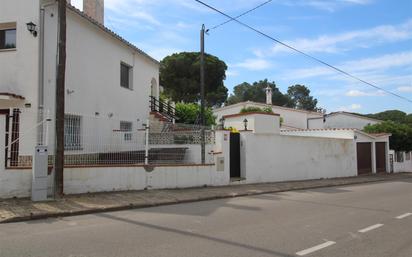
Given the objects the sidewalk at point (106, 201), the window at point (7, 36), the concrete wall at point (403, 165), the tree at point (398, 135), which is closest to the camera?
the sidewalk at point (106, 201)

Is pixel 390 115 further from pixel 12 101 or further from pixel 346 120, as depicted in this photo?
pixel 12 101

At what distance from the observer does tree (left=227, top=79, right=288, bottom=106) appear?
7861 centimetres

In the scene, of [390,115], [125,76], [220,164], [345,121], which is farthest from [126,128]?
[390,115]

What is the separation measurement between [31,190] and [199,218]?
201 inches

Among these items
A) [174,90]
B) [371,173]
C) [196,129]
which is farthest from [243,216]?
[174,90]

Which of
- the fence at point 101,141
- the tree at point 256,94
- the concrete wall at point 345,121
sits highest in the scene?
the tree at point 256,94

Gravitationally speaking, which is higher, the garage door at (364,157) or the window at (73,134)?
the window at (73,134)

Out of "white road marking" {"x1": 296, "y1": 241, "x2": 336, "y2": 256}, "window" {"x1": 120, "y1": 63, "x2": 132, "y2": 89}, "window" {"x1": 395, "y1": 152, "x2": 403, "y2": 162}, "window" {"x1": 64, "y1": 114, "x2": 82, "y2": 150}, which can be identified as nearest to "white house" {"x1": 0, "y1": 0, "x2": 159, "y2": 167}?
"window" {"x1": 64, "y1": 114, "x2": 82, "y2": 150}

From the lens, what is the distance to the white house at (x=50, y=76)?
1316 centimetres

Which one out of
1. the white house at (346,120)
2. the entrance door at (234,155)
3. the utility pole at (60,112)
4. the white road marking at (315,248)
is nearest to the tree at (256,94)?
the white house at (346,120)

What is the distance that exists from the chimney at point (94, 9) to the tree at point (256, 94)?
54.6 meters

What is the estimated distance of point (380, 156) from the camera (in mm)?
32875

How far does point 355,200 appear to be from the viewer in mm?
14227

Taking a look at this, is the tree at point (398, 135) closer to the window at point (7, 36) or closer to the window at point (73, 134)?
the window at point (73, 134)
